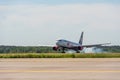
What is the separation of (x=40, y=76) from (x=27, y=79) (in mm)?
983

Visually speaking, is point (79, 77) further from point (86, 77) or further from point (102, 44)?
point (102, 44)

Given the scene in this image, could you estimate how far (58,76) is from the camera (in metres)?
14.3

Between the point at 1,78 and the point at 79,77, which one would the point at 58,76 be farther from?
the point at 1,78

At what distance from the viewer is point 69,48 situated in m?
95.6

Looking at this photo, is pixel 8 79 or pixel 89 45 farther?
pixel 89 45

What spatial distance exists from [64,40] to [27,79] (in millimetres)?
81305

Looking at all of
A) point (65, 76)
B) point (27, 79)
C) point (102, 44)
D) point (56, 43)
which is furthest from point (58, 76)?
point (102, 44)

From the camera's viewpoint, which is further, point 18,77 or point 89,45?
point 89,45

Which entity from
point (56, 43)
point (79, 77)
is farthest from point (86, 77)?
point (56, 43)

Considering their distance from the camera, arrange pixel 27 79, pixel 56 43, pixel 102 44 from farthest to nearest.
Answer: pixel 102 44 → pixel 56 43 → pixel 27 79

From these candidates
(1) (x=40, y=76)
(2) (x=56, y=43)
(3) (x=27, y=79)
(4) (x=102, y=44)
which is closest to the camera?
(3) (x=27, y=79)

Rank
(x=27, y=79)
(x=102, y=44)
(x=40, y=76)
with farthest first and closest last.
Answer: (x=102, y=44)
(x=40, y=76)
(x=27, y=79)

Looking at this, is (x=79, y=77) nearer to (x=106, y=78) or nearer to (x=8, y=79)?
(x=106, y=78)

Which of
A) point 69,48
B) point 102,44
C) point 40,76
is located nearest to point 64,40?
point 69,48
